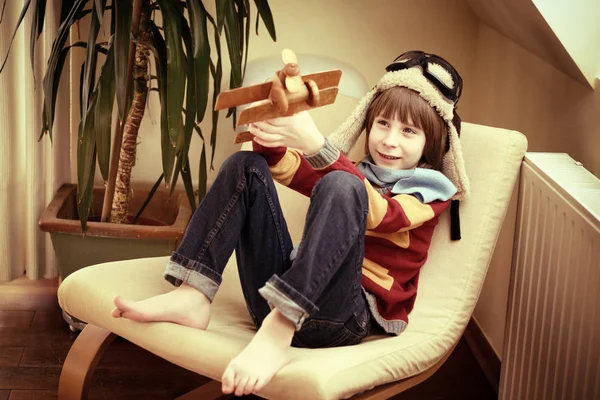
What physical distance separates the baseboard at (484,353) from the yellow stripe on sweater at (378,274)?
28.1 inches

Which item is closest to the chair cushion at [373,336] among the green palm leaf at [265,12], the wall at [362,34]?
the green palm leaf at [265,12]

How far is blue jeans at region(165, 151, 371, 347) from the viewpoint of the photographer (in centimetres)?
144

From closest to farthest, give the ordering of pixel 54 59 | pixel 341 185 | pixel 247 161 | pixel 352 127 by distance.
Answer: pixel 341 185 < pixel 247 161 < pixel 352 127 < pixel 54 59

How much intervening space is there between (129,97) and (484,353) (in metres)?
1.21

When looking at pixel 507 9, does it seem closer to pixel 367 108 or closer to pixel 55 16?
pixel 367 108

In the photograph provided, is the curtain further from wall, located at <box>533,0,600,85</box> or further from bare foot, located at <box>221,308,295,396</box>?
wall, located at <box>533,0,600,85</box>

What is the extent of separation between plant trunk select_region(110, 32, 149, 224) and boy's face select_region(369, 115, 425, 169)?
0.74 m

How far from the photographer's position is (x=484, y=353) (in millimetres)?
2332

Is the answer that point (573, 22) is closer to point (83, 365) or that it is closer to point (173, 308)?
point (173, 308)

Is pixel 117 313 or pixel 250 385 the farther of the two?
pixel 117 313

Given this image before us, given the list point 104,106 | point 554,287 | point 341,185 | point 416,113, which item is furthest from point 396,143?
point 104,106

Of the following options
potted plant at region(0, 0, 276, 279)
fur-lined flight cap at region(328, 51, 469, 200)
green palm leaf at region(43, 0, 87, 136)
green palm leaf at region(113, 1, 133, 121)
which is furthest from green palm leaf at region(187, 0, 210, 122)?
fur-lined flight cap at region(328, 51, 469, 200)

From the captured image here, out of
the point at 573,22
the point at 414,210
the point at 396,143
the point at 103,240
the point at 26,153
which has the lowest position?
the point at 103,240

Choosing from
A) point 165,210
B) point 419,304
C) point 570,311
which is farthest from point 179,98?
point 570,311
